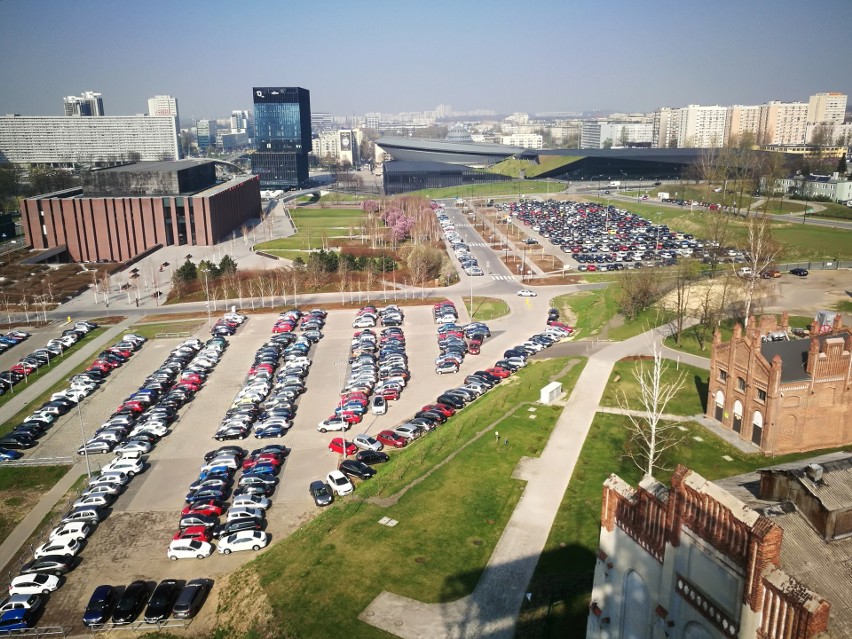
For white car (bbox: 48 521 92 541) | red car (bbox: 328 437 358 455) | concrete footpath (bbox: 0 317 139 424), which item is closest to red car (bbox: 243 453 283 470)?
red car (bbox: 328 437 358 455)

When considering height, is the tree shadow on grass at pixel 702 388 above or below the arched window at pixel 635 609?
below

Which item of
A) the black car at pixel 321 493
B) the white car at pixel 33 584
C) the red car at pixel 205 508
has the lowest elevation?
the white car at pixel 33 584

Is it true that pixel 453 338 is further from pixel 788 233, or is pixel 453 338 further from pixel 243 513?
pixel 788 233

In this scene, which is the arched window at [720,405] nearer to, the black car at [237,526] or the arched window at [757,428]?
the arched window at [757,428]

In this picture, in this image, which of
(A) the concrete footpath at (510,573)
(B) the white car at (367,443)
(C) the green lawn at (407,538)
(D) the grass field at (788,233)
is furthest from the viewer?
(D) the grass field at (788,233)

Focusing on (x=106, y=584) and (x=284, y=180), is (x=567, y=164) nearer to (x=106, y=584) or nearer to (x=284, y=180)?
(x=284, y=180)

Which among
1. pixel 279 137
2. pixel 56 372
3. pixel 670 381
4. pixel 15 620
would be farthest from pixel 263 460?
pixel 279 137

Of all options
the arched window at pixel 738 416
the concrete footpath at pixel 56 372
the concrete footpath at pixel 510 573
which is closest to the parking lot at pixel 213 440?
the concrete footpath at pixel 56 372
